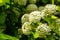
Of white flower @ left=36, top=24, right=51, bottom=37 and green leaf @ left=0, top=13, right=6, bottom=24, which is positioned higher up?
green leaf @ left=0, top=13, right=6, bottom=24

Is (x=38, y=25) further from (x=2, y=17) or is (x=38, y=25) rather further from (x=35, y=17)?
(x=2, y=17)

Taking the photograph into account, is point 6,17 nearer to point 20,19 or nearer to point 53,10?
point 20,19

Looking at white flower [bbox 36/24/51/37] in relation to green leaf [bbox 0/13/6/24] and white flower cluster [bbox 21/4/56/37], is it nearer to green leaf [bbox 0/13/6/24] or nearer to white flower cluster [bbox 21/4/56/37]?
white flower cluster [bbox 21/4/56/37]

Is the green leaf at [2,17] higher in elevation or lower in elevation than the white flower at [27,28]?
higher

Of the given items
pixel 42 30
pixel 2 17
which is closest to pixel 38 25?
pixel 42 30

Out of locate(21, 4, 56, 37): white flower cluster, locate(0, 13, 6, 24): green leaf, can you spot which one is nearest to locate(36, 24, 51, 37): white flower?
locate(21, 4, 56, 37): white flower cluster

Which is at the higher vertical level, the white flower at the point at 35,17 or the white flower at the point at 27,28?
the white flower at the point at 35,17

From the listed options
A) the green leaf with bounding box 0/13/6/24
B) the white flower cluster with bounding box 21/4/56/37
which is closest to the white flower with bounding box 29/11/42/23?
the white flower cluster with bounding box 21/4/56/37

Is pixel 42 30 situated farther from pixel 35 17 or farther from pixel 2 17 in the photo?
pixel 2 17

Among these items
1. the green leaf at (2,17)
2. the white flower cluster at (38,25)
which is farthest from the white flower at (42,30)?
the green leaf at (2,17)

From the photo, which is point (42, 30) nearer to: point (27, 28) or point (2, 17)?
point (27, 28)

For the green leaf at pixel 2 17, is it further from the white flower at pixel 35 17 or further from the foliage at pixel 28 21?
the white flower at pixel 35 17

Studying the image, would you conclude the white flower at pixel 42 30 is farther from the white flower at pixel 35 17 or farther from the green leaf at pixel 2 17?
the green leaf at pixel 2 17

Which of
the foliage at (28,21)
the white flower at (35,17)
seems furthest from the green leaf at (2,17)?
the white flower at (35,17)
